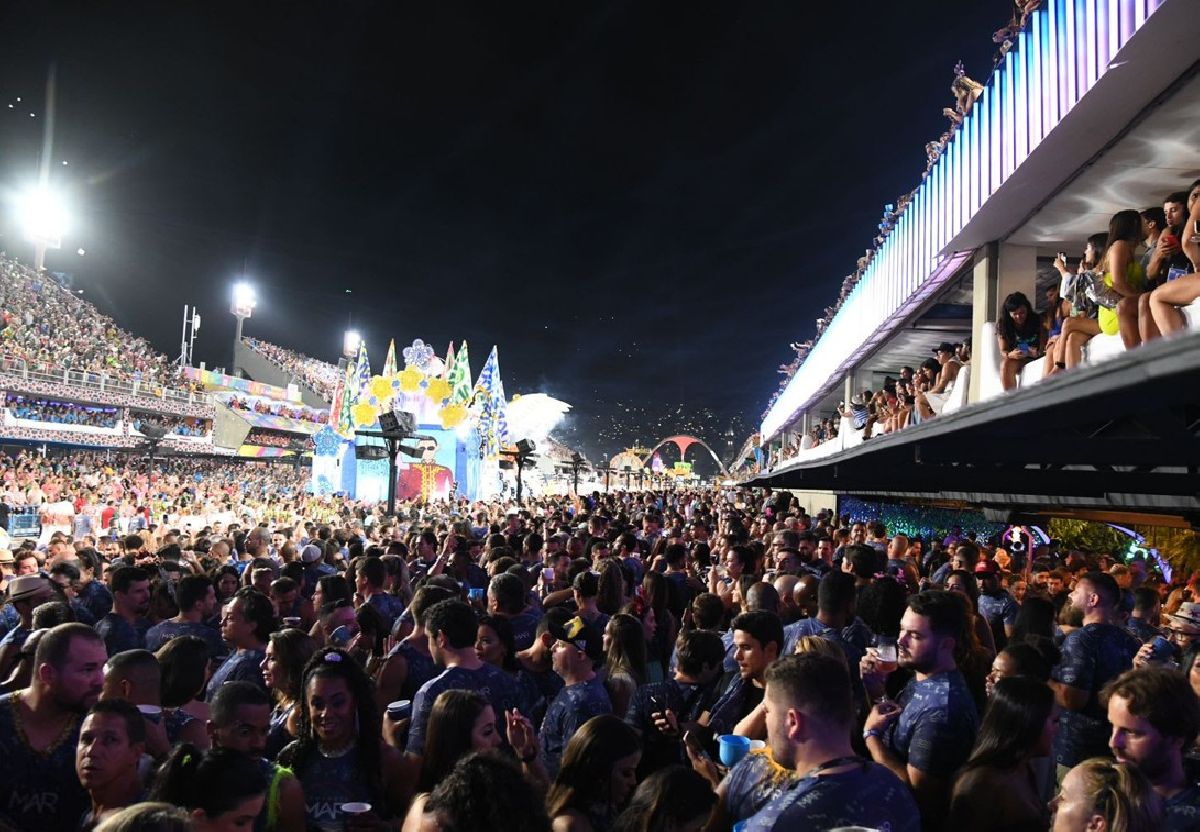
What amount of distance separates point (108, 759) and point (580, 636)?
2.02m

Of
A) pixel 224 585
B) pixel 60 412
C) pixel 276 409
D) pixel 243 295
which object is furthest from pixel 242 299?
pixel 224 585

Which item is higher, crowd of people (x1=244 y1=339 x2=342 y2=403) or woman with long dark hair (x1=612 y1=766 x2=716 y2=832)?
crowd of people (x1=244 y1=339 x2=342 y2=403)

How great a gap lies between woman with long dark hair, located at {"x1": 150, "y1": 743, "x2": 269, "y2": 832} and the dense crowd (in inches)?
1656

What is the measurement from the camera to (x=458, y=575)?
9.17 meters

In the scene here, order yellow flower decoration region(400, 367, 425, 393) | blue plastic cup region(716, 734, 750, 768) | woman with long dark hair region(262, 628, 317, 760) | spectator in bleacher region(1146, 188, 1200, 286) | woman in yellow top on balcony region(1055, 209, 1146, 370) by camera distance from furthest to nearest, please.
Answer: yellow flower decoration region(400, 367, 425, 393) < woman in yellow top on balcony region(1055, 209, 1146, 370) < spectator in bleacher region(1146, 188, 1200, 286) < woman with long dark hair region(262, 628, 317, 760) < blue plastic cup region(716, 734, 750, 768)

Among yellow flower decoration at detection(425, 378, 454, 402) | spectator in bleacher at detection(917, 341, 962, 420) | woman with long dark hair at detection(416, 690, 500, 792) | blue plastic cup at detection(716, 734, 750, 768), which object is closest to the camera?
blue plastic cup at detection(716, 734, 750, 768)

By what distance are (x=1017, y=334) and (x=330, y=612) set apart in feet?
21.8

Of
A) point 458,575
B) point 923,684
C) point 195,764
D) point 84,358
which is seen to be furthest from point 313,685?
point 84,358

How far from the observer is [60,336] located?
44719mm

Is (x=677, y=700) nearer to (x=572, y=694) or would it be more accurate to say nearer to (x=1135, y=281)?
(x=572, y=694)

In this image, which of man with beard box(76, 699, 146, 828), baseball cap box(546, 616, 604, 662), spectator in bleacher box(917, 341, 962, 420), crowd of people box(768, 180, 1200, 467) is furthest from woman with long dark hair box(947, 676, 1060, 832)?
spectator in bleacher box(917, 341, 962, 420)

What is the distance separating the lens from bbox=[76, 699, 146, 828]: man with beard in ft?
10.3

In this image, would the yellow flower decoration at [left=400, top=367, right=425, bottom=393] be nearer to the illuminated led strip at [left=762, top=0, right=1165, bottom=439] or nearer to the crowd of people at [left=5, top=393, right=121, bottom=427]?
the crowd of people at [left=5, top=393, right=121, bottom=427]

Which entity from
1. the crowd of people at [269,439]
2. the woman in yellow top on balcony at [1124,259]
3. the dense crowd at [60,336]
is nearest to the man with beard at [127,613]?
the woman in yellow top on balcony at [1124,259]
